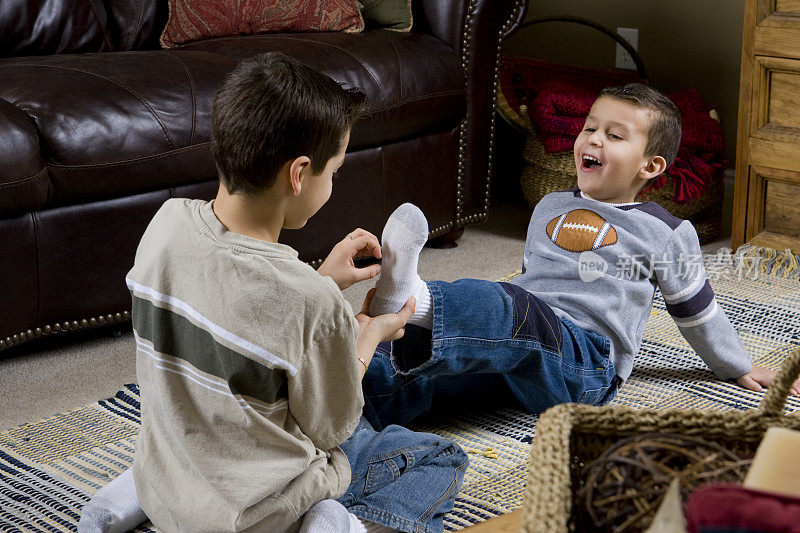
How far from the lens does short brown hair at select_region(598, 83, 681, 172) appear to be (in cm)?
155

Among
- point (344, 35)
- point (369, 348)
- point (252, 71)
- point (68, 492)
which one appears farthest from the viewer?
point (344, 35)

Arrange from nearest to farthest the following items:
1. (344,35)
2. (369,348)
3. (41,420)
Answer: (369,348) → (41,420) → (344,35)

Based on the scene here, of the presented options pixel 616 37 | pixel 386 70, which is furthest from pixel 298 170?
pixel 616 37

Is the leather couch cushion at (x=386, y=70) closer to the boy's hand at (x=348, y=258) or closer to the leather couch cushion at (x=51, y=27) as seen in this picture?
the leather couch cushion at (x=51, y=27)

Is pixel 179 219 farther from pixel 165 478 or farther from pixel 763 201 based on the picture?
pixel 763 201

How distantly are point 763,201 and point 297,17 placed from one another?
1.19 meters

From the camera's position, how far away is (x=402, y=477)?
121 centimetres

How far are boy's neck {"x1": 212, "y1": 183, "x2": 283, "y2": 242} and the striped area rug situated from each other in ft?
1.49

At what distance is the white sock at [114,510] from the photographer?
115cm

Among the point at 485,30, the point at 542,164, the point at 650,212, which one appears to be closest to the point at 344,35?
the point at 485,30

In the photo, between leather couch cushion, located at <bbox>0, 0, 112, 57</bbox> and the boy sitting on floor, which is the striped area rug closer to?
the boy sitting on floor

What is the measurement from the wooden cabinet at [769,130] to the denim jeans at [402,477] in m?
1.30

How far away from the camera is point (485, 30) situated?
2.29m

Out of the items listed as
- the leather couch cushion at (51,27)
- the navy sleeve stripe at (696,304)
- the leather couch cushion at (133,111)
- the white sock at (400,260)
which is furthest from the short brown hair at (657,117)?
the leather couch cushion at (51,27)
